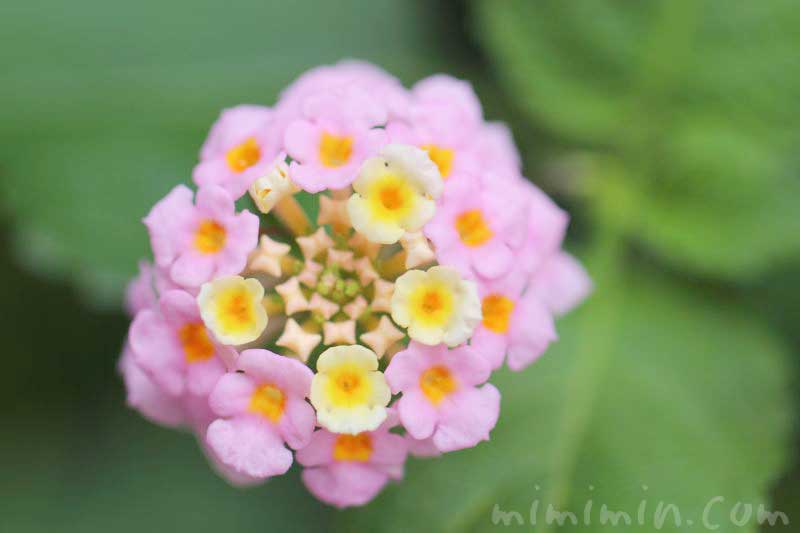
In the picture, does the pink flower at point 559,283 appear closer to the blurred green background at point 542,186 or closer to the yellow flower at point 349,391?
the blurred green background at point 542,186

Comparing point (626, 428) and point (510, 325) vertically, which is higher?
point (510, 325)

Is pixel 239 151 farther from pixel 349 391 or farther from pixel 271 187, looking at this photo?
pixel 349 391

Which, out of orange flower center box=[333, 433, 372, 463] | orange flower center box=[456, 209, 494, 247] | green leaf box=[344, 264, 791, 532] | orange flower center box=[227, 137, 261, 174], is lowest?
green leaf box=[344, 264, 791, 532]

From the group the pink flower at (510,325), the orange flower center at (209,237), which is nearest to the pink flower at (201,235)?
the orange flower center at (209,237)

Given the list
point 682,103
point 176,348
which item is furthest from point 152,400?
point 682,103

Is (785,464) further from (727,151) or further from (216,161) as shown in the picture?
(216,161)

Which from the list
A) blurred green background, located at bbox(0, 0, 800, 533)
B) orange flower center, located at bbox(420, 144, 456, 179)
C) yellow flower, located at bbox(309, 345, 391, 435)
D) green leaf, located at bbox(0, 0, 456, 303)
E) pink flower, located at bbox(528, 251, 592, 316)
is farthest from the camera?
green leaf, located at bbox(0, 0, 456, 303)

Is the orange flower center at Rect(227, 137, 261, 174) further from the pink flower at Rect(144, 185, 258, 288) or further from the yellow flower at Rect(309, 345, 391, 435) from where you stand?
the yellow flower at Rect(309, 345, 391, 435)

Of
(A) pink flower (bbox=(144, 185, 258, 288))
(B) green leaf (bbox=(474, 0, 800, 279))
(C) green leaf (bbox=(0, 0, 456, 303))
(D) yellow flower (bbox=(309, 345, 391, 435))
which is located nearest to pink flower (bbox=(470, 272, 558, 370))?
(D) yellow flower (bbox=(309, 345, 391, 435))
